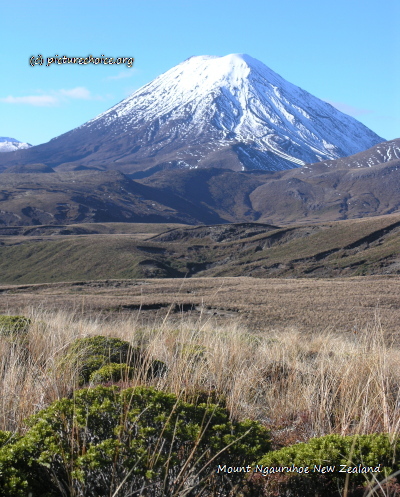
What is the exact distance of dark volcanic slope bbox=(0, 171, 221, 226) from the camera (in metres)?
101

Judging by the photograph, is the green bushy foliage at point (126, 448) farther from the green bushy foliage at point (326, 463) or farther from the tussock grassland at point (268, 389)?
the tussock grassland at point (268, 389)

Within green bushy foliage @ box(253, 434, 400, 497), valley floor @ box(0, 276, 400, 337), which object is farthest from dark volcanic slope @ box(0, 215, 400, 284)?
green bushy foliage @ box(253, 434, 400, 497)

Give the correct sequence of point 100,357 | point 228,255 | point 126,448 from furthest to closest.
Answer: point 228,255, point 100,357, point 126,448

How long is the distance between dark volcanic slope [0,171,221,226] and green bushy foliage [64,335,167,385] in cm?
9418

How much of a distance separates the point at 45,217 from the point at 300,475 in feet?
336

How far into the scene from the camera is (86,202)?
369ft

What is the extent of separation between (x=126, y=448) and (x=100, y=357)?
2461 mm

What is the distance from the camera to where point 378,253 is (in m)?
45.3

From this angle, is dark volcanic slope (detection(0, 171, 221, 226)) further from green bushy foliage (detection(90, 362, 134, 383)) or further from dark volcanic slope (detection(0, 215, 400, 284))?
green bushy foliage (detection(90, 362, 134, 383))

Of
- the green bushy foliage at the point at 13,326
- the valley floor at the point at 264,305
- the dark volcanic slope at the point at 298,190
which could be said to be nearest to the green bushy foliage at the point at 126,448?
the green bushy foliage at the point at 13,326

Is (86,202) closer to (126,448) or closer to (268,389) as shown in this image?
(268,389)

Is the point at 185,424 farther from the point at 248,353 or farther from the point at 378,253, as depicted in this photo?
the point at 378,253

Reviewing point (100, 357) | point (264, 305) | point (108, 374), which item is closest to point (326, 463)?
point (108, 374)

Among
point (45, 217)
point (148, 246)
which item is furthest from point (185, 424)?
point (45, 217)
